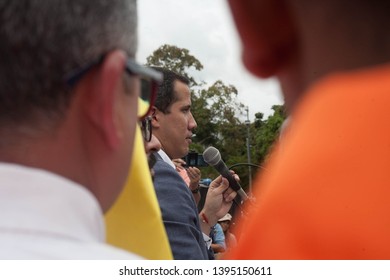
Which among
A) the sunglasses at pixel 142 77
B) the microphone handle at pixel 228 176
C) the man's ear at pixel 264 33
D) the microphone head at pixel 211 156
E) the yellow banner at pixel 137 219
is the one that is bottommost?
the microphone handle at pixel 228 176

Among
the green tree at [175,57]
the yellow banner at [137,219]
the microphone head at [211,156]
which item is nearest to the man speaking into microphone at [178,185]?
the microphone head at [211,156]

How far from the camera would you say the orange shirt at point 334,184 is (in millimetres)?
444

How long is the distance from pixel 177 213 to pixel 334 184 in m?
1.86

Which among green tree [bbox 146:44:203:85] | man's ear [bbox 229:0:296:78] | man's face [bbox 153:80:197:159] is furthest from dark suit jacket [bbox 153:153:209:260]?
green tree [bbox 146:44:203:85]

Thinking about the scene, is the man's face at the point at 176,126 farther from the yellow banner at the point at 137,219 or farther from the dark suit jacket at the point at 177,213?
the yellow banner at the point at 137,219

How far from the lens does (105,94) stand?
895 millimetres

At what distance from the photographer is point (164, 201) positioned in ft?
7.53

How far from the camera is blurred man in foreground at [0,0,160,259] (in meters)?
0.84

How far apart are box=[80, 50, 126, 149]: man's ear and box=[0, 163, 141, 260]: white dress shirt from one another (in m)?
0.09

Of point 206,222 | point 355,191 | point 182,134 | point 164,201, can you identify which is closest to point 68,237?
point 355,191

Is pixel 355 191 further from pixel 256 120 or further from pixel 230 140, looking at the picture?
pixel 230 140

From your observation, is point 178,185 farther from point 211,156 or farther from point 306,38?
point 306,38

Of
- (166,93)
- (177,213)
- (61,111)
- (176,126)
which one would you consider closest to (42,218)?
(61,111)

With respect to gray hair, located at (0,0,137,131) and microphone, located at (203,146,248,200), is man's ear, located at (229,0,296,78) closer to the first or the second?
gray hair, located at (0,0,137,131)
